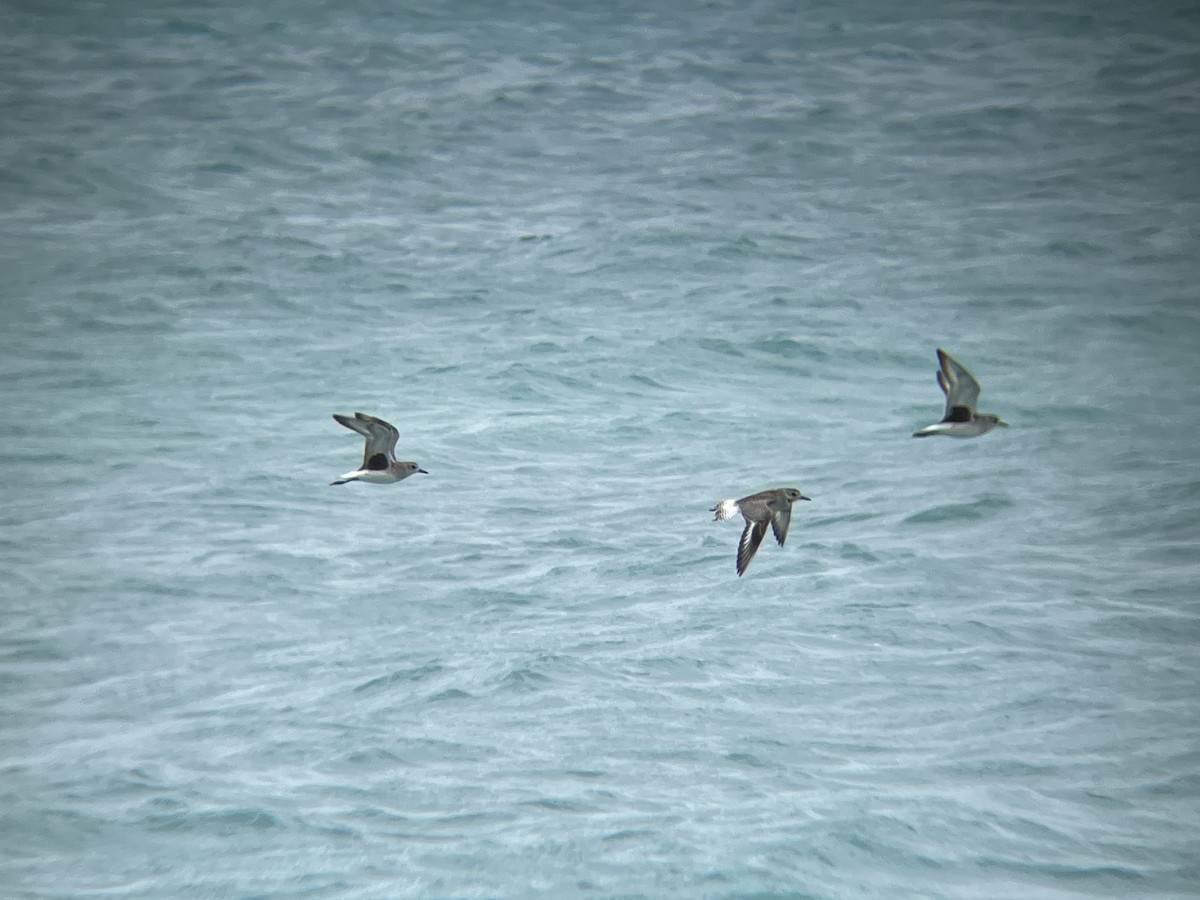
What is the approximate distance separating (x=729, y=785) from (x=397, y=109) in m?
36.1

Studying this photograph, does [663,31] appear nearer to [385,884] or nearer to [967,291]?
[967,291]

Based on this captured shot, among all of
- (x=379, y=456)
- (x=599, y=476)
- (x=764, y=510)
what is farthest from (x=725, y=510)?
(x=599, y=476)

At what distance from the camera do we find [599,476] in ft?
68.6

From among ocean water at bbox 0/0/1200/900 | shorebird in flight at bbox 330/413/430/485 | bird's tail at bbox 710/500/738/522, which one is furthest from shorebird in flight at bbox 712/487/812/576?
shorebird in flight at bbox 330/413/430/485

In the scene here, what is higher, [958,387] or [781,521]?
[958,387]

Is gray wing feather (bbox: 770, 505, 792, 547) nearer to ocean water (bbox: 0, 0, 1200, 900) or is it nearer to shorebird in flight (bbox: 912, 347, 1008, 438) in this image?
shorebird in flight (bbox: 912, 347, 1008, 438)

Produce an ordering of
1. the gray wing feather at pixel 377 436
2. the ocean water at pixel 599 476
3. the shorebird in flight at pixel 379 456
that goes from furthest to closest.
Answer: the ocean water at pixel 599 476 < the shorebird in flight at pixel 379 456 < the gray wing feather at pixel 377 436

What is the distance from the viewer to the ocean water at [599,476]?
1211 centimetres

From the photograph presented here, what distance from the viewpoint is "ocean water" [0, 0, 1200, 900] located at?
12.1 m

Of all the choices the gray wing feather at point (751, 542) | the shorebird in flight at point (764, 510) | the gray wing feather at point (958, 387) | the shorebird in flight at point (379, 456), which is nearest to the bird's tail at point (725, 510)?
the shorebird in flight at point (764, 510)

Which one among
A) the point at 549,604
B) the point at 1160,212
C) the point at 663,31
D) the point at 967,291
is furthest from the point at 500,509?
the point at 663,31

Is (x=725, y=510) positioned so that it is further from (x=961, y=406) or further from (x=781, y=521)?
(x=961, y=406)

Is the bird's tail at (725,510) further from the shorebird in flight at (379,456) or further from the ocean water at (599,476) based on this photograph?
the ocean water at (599,476)

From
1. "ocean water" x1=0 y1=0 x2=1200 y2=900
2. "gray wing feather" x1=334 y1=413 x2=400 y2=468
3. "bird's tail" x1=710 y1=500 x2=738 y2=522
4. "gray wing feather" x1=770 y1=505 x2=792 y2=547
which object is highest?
"gray wing feather" x1=334 y1=413 x2=400 y2=468
